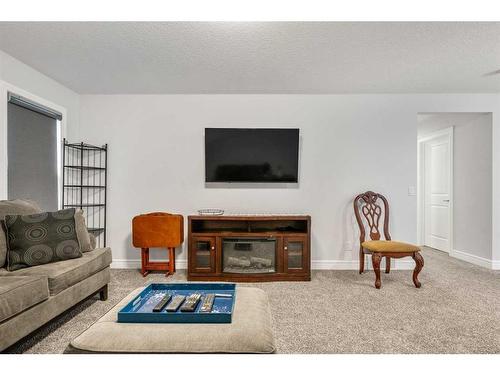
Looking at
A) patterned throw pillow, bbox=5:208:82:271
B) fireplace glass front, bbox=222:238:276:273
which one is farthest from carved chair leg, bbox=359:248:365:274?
patterned throw pillow, bbox=5:208:82:271

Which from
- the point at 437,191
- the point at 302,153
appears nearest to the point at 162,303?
the point at 302,153

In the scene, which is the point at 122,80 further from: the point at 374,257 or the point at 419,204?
the point at 419,204

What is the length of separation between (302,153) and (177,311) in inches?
114

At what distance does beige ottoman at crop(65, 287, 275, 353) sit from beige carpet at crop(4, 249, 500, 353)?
0.73 m

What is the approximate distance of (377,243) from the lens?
322cm

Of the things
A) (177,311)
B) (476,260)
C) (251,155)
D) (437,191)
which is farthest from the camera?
(437,191)

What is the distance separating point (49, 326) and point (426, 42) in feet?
12.2

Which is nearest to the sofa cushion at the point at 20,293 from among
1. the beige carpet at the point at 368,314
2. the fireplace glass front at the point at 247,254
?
the beige carpet at the point at 368,314

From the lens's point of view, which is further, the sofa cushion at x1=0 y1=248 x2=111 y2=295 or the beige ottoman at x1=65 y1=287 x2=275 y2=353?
the sofa cushion at x1=0 y1=248 x2=111 y2=295

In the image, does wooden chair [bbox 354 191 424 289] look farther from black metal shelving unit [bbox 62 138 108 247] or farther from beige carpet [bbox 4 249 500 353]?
black metal shelving unit [bbox 62 138 108 247]

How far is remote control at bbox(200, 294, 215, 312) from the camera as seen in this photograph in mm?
1374

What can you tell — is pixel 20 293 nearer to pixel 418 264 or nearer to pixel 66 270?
pixel 66 270

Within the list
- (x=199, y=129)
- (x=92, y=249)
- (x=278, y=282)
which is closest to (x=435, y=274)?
(x=278, y=282)

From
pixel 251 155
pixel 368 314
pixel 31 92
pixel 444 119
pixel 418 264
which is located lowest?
pixel 368 314
